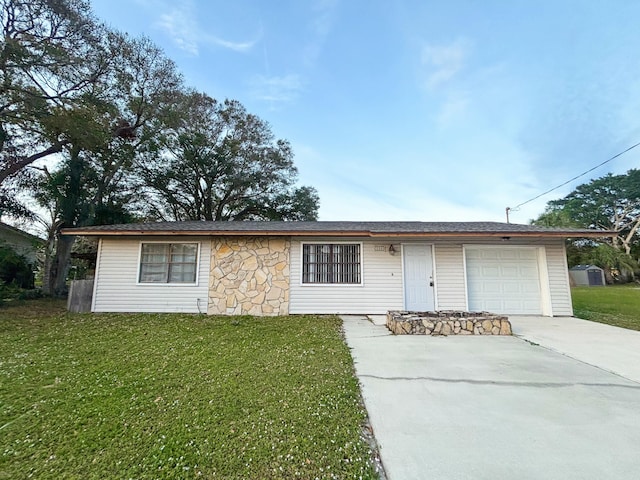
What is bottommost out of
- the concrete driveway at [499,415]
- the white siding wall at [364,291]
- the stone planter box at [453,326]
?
the concrete driveway at [499,415]

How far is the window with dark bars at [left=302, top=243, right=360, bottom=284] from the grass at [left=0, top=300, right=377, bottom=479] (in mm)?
2923

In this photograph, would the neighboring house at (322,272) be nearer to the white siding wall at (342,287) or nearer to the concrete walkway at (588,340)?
the white siding wall at (342,287)

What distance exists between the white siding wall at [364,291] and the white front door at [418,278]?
201 mm

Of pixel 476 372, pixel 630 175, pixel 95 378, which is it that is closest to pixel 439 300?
pixel 476 372

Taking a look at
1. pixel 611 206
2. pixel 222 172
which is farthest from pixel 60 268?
pixel 611 206

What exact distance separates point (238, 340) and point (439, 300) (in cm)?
547

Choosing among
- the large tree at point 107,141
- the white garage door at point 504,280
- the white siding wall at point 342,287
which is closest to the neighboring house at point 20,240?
the large tree at point 107,141

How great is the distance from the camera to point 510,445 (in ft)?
6.91

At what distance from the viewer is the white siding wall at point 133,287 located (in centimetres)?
776

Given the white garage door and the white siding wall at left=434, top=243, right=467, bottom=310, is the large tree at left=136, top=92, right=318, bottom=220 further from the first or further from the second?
the white garage door

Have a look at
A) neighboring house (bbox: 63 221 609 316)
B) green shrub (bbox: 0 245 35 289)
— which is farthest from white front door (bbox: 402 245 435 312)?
green shrub (bbox: 0 245 35 289)

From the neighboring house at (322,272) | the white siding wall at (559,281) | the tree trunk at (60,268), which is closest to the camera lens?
the white siding wall at (559,281)

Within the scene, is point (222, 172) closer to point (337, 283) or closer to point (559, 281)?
point (337, 283)

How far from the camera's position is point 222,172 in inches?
657
